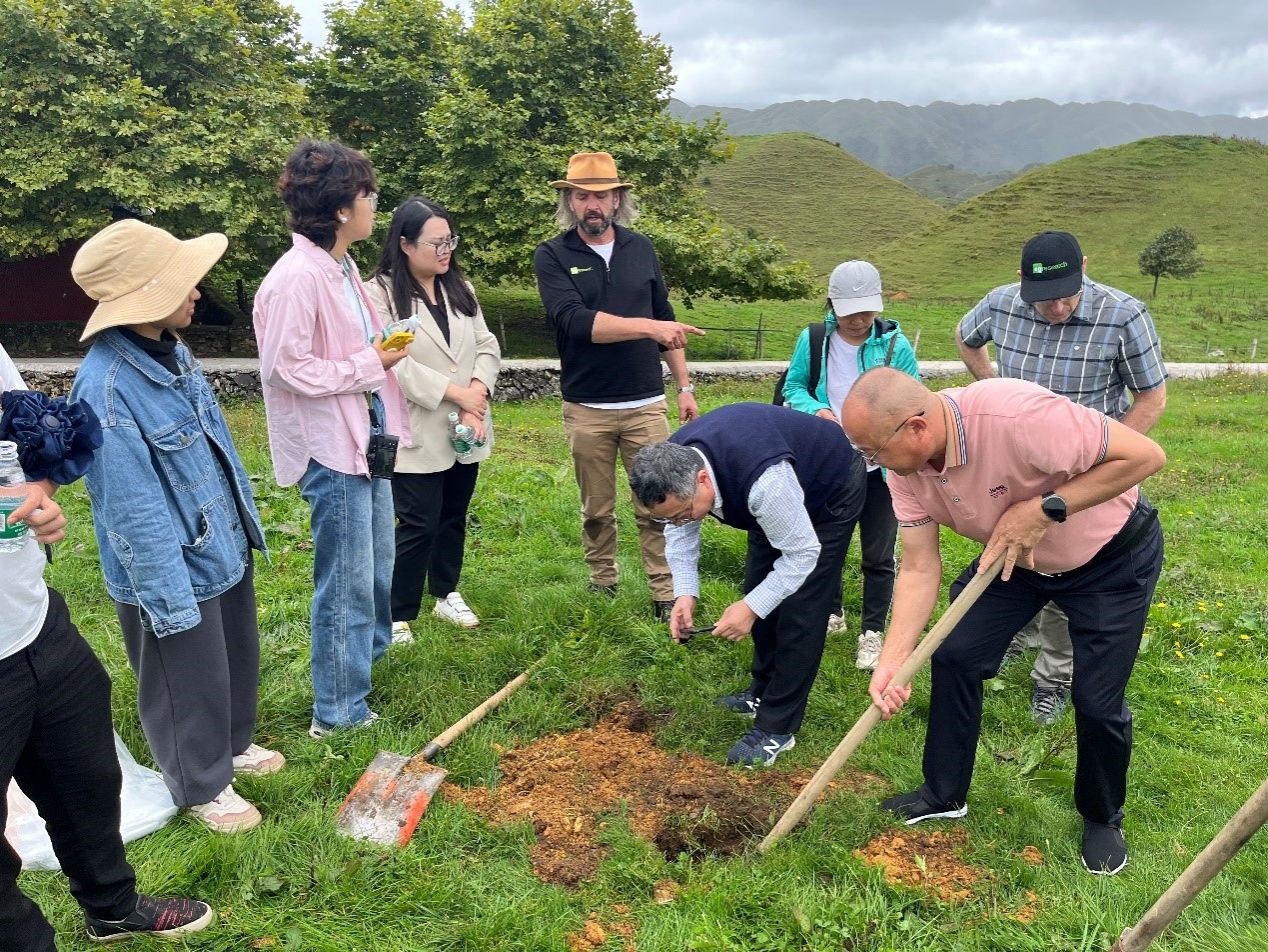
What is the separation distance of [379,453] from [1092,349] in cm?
319

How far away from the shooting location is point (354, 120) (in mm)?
19094

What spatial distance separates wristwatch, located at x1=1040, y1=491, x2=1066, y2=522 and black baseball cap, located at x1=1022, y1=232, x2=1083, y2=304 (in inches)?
63.7

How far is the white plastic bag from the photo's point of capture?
303 centimetres

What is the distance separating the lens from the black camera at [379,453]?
3631 mm

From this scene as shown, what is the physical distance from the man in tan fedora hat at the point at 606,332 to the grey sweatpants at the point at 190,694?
214cm

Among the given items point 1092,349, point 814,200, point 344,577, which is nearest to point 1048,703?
point 1092,349

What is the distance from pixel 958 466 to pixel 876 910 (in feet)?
4.76

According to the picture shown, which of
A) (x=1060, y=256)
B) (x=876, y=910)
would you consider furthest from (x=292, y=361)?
(x=1060, y=256)

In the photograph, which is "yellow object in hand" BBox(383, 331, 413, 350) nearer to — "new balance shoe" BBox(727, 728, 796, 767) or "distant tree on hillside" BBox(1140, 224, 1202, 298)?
"new balance shoe" BBox(727, 728, 796, 767)

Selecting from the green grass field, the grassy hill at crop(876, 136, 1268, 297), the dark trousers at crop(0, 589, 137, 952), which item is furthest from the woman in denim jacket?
the grassy hill at crop(876, 136, 1268, 297)

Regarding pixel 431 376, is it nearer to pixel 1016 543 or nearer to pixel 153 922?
pixel 153 922

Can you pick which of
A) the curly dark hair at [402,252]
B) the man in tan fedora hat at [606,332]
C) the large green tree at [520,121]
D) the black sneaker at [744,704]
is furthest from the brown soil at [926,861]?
the large green tree at [520,121]

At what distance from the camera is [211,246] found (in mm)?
2973

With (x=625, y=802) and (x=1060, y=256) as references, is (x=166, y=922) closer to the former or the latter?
(x=625, y=802)
